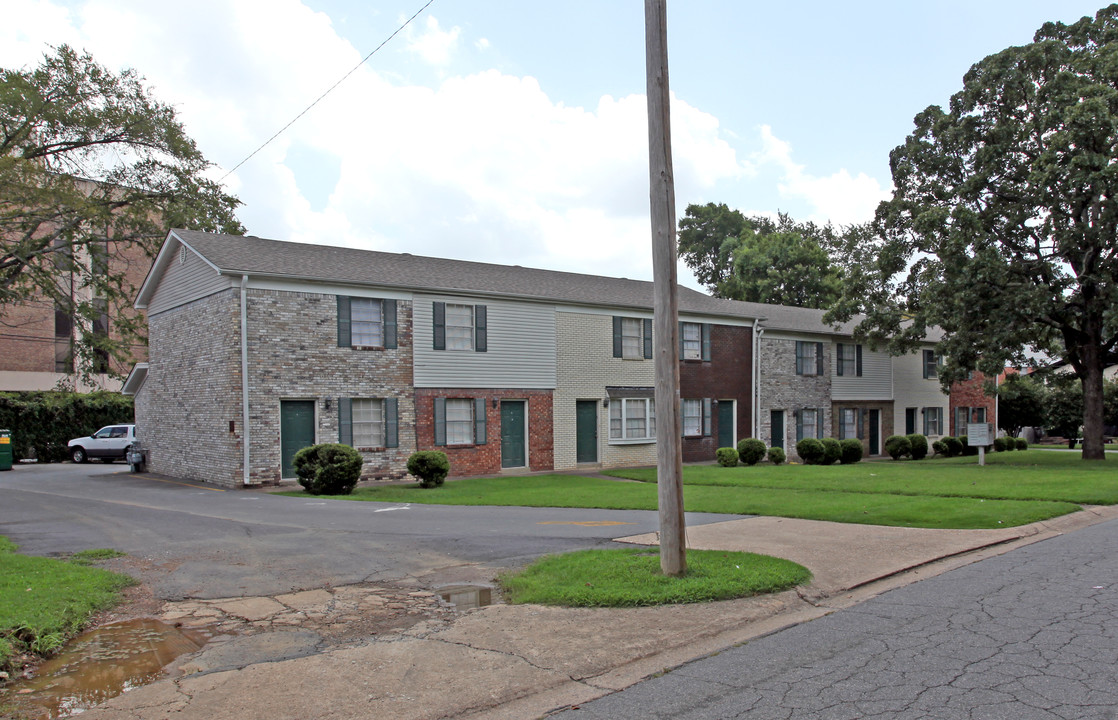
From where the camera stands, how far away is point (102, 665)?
19.1 ft

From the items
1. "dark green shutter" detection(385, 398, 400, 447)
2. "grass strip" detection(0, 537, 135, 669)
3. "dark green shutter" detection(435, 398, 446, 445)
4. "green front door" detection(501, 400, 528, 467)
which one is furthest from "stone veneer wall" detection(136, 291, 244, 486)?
"grass strip" detection(0, 537, 135, 669)

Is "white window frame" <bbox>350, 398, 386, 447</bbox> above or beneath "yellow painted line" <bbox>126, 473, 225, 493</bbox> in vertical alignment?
above

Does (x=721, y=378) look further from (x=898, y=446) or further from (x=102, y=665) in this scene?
(x=102, y=665)

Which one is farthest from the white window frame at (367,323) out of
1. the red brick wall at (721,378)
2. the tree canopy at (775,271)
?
the tree canopy at (775,271)

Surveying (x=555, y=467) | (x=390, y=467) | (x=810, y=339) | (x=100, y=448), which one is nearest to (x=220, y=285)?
(x=390, y=467)

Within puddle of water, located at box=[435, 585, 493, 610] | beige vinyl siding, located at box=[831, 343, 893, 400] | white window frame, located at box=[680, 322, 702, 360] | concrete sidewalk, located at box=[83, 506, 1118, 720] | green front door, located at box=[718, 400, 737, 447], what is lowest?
puddle of water, located at box=[435, 585, 493, 610]

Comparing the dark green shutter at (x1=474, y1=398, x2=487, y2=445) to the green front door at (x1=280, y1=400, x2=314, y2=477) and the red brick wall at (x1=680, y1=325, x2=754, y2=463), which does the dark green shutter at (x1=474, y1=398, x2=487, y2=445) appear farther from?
the red brick wall at (x1=680, y1=325, x2=754, y2=463)

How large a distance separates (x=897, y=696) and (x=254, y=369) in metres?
18.1

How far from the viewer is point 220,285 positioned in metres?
20.6

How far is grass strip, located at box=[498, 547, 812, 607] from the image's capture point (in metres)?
7.43

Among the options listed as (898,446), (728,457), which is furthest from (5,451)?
(898,446)

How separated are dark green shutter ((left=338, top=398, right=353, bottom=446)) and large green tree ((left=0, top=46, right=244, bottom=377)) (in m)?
7.32

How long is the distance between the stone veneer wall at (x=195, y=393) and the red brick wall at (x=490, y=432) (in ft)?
16.7

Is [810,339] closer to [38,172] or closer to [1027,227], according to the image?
[1027,227]
